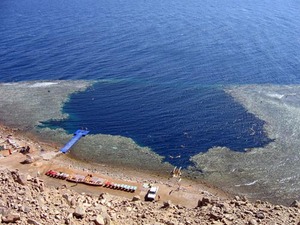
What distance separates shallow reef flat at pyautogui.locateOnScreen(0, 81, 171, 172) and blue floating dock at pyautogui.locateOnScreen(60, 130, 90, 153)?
995mm

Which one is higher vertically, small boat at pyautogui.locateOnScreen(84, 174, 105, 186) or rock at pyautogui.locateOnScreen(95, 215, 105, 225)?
rock at pyautogui.locateOnScreen(95, 215, 105, 225)

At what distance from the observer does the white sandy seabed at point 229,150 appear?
7025 centimetres

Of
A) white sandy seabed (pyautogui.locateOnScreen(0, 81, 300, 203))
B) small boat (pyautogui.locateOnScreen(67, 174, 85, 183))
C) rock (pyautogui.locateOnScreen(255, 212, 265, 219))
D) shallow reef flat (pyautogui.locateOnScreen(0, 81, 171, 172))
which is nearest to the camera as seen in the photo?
rock (pyautogui.locateOnScreen(255, 212, 265, 219))

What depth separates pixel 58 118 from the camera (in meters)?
90.4

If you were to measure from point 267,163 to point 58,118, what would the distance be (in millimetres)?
45874

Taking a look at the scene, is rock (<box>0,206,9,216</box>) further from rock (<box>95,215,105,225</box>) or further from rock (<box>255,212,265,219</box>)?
rock (<box>255,212,265,219</box>)

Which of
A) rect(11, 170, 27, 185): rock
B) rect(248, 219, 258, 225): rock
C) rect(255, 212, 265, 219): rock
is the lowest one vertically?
rect(255, 212, 265, 219): rock

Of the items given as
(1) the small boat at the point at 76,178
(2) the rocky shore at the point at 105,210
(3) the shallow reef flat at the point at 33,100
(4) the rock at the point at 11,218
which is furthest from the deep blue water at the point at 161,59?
(4) the rock at the point at 11,218

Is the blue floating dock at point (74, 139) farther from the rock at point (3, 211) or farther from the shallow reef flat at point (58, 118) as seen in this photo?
the rock at point (3, 211)

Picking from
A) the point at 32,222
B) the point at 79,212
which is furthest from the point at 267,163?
the point at 32,222

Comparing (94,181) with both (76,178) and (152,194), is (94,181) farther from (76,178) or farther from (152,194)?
(152,194)

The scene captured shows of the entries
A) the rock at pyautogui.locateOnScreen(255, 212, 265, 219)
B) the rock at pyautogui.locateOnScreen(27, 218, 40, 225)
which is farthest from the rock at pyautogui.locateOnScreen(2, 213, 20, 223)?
the rock at pyautogui.locateOnScreen(255, 212, 265, 219)

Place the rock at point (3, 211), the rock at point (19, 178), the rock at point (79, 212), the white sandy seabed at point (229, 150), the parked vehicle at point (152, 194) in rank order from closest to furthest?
the rock at point (3, 211) < the rock at point (79, 212) < the rock at point (19, 178) < the parked vehicle at point (152, 194) < the white sandy seabed at point (229, 150)

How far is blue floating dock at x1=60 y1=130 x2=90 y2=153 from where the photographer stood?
79.2 m
